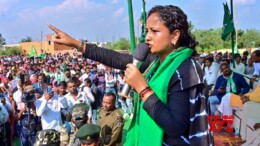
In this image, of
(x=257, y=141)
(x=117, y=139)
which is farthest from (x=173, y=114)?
(x=257, y=141)

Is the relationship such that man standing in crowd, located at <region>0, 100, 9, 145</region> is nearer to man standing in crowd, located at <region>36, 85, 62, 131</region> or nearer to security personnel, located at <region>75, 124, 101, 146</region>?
man standing in crowd, located at <region>36, 85, 62, 131</region>

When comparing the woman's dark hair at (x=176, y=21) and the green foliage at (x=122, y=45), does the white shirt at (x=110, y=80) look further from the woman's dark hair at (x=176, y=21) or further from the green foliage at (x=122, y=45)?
the green foliage at (x=122, y=45)

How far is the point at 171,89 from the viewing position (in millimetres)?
1621

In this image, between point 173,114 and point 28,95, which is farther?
point 28,95

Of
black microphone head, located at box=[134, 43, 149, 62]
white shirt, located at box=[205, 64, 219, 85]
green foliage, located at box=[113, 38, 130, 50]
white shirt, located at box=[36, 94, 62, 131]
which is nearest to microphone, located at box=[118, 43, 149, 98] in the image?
black microphone head, located at box=[134, 43, 149, 62]

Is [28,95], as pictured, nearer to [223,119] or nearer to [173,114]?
[223,119]

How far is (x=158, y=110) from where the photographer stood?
154cm

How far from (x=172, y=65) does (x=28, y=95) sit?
5.84 meters

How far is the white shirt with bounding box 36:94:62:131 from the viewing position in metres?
6.42

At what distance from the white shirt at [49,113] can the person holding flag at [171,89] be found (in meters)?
4.91

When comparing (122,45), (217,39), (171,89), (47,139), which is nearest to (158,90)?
(171,89)

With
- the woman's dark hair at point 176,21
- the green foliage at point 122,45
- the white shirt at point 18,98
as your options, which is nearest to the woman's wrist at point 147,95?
the woman's dark hair at point 176,21

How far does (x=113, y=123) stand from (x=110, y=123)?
0.13 feet

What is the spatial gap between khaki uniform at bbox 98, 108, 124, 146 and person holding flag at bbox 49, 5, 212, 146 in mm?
2440
